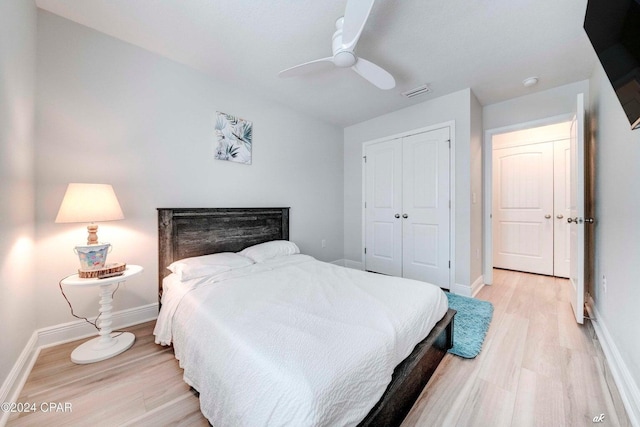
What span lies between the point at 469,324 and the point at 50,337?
326 cm

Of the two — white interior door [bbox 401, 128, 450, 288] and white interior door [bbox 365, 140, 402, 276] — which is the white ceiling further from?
white interior door [bbox 365, 140, 402, 276]

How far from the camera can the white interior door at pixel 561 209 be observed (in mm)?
3418

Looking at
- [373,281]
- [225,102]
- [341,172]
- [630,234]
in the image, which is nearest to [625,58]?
[630,234]

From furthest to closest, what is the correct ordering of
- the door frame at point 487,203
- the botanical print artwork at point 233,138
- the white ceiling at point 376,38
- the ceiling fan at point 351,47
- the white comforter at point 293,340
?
Answer: the door frame at point 487,203 < the botanical print artwork at point 233,138 < the white ceiling at point 376,38 < the ceiling fan at point 351,47 < the white comforter at point 293,340

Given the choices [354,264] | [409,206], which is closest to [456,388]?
[409,206]

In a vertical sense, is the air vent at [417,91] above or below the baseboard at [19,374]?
above

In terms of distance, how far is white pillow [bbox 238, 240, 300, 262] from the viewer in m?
2.44

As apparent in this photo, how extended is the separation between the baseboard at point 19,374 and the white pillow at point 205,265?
877 mm

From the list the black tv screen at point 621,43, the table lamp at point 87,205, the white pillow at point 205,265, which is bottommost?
the white pillow at point 205,265

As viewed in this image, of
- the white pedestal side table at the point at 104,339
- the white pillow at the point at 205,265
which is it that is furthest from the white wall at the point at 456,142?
the white pedestal side table at the point at 104,339

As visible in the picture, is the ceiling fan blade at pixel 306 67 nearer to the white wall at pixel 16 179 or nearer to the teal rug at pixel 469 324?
the white wall at pixel 16 179

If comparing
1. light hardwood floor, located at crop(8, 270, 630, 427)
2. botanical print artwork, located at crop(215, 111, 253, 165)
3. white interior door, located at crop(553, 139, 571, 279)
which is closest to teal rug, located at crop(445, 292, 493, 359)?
light hardwood floor, located at crop(8, 270, 630, 427)

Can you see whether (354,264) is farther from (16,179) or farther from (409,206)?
(16,179)

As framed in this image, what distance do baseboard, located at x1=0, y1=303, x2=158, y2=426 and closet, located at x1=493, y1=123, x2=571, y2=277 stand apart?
4.94 m
